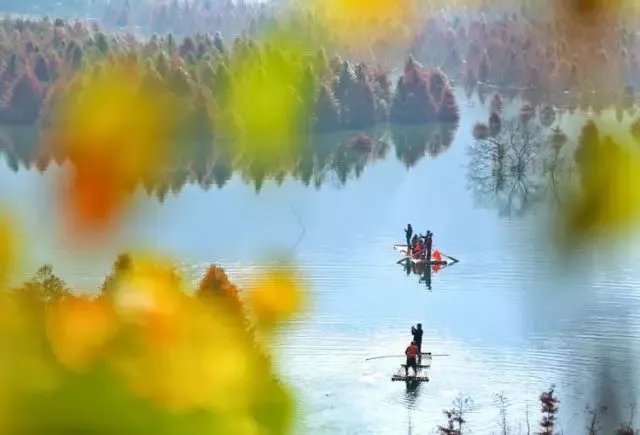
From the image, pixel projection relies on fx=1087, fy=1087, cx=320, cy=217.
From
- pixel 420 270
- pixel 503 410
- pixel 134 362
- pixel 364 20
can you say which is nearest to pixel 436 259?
pixel 420 270

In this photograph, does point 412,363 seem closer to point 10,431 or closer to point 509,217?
point 509,217

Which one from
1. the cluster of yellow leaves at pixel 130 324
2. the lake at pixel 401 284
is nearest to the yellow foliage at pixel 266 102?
the cluster of yellow leaves at pixel 130 324

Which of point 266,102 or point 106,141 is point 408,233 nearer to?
point 266,102

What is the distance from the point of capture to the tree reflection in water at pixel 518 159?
3457mm

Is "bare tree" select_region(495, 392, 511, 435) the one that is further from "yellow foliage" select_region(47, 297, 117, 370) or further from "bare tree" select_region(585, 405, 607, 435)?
"yellow foliage" select_region(47, 297, 117, 370)

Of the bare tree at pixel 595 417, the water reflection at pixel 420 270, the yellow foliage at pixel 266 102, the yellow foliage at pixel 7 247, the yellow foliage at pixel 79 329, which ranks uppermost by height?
the yellow foliage at pixel 266 102

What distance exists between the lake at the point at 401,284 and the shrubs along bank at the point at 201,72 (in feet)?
0.50

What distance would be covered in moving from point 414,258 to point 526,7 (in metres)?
0.89

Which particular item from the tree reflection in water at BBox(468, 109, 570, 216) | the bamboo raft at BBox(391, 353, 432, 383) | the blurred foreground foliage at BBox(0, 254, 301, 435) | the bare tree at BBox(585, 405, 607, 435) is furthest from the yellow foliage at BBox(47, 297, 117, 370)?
the bare tree at BBox(585, 405, 607, 435)

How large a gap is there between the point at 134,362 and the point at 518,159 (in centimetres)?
140

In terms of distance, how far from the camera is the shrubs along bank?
3.26m

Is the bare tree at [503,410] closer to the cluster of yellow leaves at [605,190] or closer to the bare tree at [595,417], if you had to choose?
the bare tree at [595,417]

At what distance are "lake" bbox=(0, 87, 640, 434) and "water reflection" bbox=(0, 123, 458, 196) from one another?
0.03 meters

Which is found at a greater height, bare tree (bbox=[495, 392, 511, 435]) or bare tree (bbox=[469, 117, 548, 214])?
bare tree (bbox=[469, 117, 548, 214])
